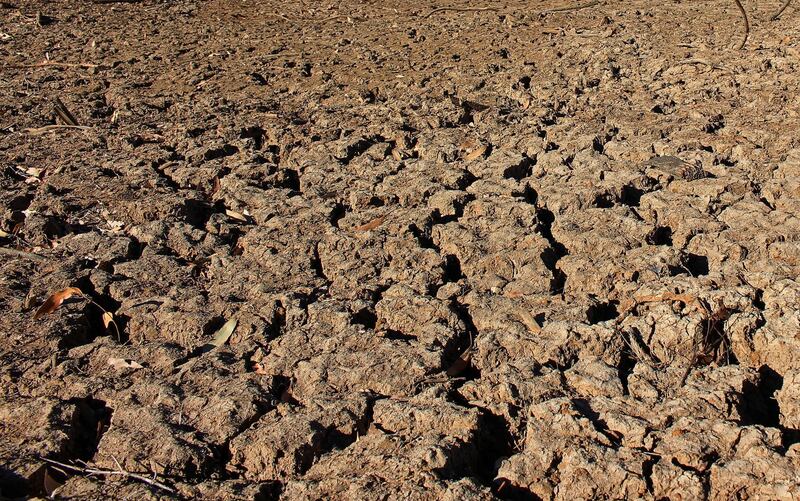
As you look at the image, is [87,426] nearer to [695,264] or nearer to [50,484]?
[50,484]

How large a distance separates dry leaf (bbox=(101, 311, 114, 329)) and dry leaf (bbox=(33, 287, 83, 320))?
14cm

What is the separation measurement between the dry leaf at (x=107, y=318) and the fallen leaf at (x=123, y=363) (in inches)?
8.4

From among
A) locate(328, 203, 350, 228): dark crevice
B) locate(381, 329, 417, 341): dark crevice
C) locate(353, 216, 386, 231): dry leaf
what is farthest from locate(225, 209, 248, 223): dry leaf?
locate(381, 329, 417, 341): dark crevice

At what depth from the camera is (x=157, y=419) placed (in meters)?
2.02

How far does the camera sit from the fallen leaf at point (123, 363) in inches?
88.4

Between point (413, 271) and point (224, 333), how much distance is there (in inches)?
23.6

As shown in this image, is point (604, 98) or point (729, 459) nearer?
point (729, 459)

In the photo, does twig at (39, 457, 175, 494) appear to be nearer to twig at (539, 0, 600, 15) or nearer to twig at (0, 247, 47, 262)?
twig at (0, 247, 47, 262)

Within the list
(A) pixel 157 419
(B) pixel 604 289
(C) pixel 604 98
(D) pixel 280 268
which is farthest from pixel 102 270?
(C) pixel 604 98

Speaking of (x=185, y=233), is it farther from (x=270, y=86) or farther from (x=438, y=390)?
(x=270, y=86)

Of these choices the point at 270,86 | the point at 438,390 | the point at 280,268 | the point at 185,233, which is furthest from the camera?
the point at 270,86

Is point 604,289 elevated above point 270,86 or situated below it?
below

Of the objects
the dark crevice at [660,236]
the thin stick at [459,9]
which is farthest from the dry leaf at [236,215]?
the thin stick at [459,9]

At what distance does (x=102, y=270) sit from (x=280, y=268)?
22.7 inches
